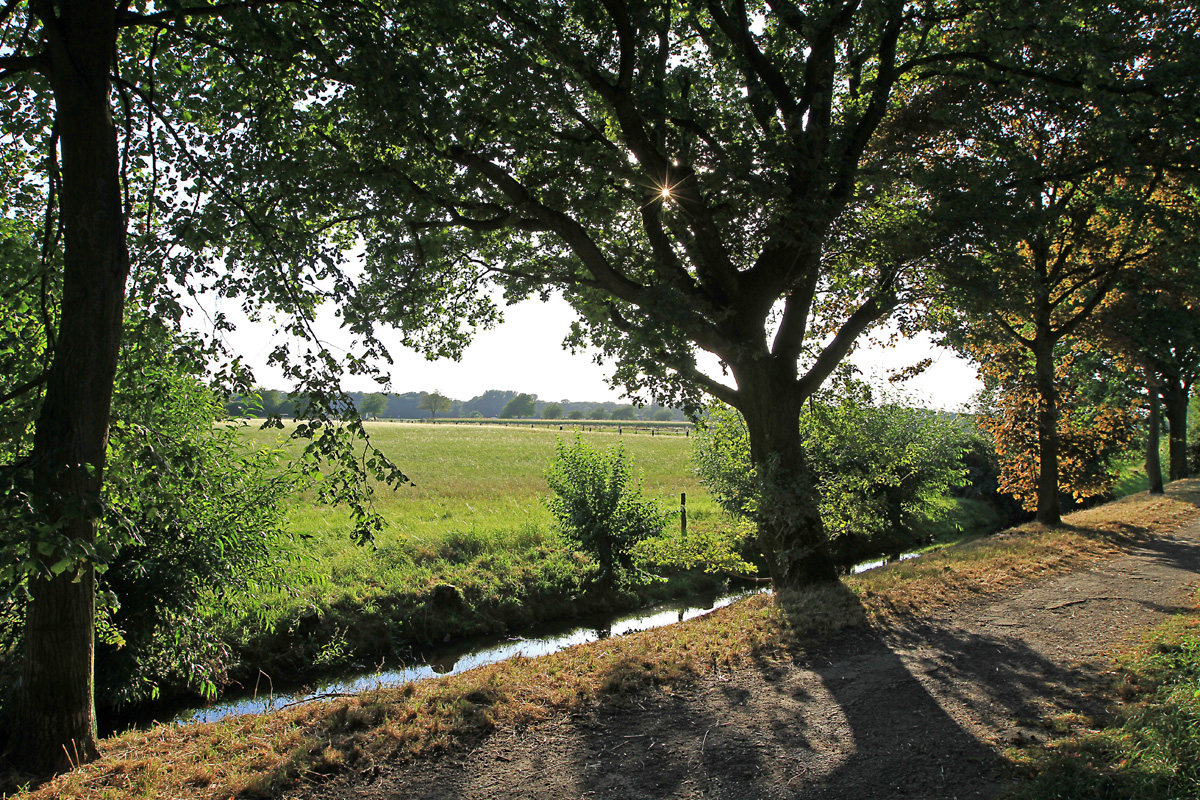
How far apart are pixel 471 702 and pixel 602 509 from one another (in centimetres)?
874

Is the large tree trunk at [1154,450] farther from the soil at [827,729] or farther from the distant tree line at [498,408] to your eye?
the distant tree line at [498,408]

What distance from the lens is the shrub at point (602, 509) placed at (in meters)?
14.7

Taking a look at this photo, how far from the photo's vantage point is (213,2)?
6.64 m

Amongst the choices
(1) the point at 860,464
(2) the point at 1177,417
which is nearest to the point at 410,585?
(1) the point at 860,464

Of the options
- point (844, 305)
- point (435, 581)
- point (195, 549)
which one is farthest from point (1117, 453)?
point (195, 549)

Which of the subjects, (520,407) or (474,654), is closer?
(474,654)

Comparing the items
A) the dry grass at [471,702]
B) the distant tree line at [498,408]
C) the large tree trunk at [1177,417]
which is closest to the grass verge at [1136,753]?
the dry grass at [471,702]

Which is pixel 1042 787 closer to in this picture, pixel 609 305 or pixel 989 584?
pixel 989 584

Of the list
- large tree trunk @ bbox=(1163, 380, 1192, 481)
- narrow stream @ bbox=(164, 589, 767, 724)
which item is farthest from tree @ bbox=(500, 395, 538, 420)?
narrow stream @ bbox=(164, 589, 767, 724)

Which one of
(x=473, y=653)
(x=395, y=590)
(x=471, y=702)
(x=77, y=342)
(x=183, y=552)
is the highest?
(x=77, y=342)

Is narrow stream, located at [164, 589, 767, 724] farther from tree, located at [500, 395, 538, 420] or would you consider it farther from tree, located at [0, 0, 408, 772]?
tree, located at [500, 395, 538, 420]

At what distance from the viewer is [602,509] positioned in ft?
48.2

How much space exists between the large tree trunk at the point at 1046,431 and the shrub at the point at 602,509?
906 cm

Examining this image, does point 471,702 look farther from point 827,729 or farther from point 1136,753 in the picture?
point 1136,753
